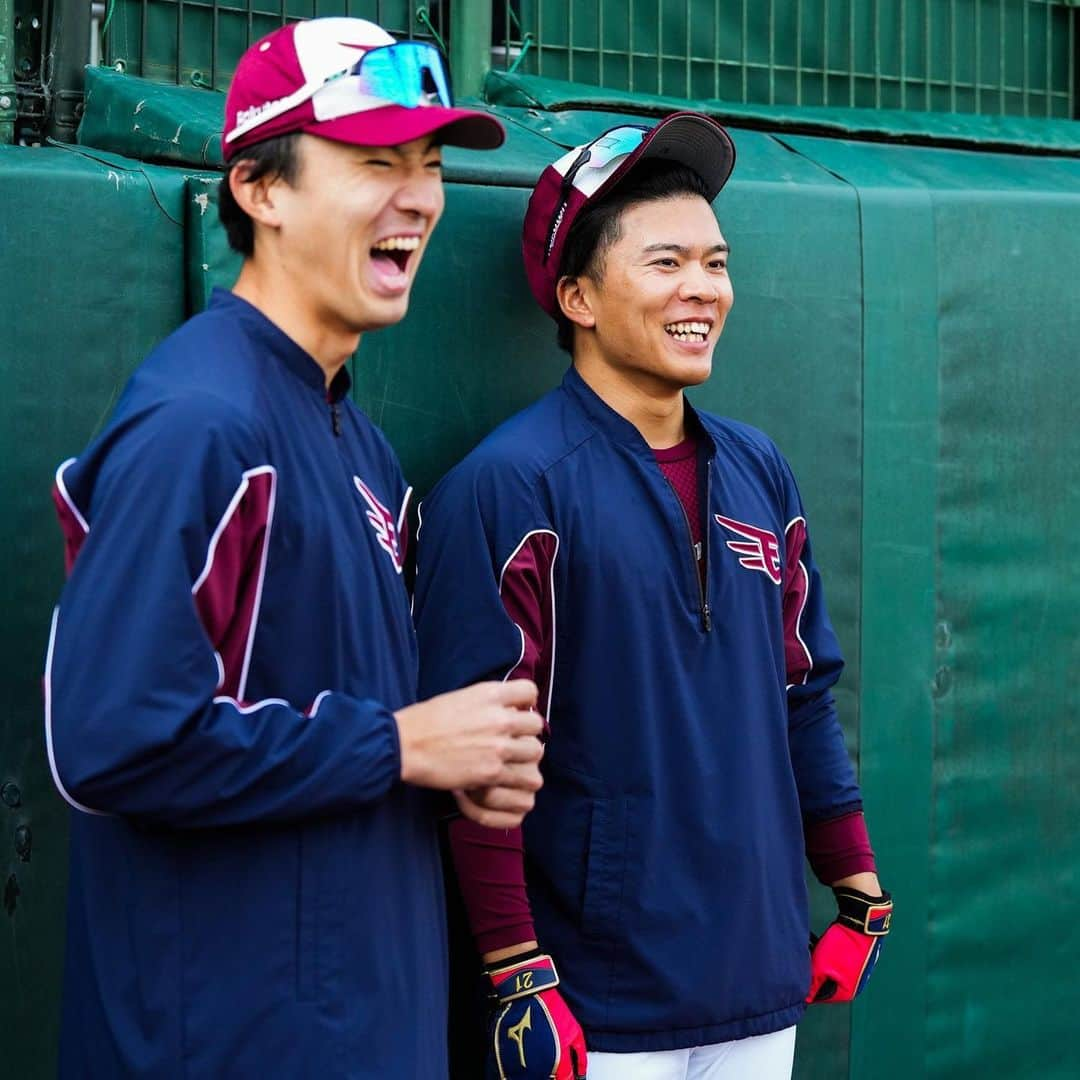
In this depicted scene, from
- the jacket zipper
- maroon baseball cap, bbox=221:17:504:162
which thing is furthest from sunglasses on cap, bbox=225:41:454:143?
the jacket zipper

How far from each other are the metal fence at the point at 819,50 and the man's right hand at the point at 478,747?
2144 millimetres

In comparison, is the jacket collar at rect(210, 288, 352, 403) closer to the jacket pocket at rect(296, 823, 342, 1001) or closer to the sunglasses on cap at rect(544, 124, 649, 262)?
the jacket pocket at rect(296, 823, 342, 1001)

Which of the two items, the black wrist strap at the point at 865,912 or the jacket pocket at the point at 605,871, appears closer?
the jacket pocket at the point at 605,871

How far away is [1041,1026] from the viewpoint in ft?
13.0

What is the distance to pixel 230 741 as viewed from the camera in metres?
1.89

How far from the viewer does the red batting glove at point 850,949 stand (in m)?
3.10

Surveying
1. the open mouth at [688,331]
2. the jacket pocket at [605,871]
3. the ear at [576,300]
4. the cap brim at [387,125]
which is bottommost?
the jacket pocket at [605,871]

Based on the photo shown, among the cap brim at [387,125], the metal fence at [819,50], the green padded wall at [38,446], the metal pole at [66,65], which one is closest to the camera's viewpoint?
the cap brim at [387,125]

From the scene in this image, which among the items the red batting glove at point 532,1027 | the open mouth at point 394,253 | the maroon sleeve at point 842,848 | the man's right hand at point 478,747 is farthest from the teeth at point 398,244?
the maroon sleeve at point 842,848

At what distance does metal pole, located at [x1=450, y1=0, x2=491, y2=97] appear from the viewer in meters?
3.76

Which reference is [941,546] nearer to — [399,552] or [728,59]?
[728,59]

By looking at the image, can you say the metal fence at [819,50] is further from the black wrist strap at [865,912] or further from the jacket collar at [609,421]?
the black wrist strap at [865,912]

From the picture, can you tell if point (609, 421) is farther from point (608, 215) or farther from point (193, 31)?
point (193, 31)

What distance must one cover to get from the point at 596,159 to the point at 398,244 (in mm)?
848
